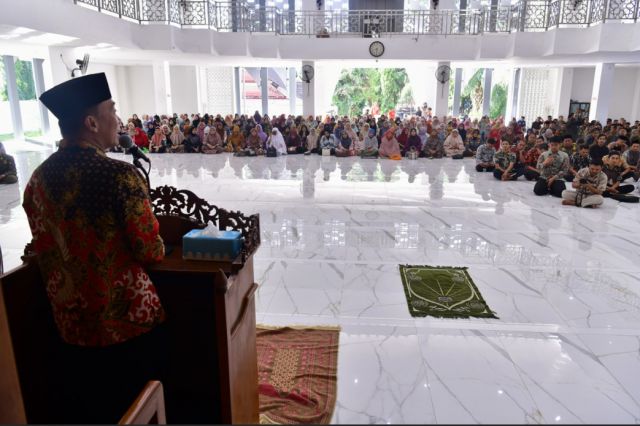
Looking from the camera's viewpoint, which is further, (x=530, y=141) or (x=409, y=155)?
(x=409, y=155)

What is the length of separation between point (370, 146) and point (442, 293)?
26.0 ft

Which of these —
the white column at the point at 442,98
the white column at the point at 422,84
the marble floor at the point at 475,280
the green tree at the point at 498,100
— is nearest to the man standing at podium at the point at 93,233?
the marble floor at the point at 475,280

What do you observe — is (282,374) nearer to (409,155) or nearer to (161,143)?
(409,155)

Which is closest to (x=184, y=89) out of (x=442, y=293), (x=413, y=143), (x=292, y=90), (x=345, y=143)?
(x=292, y=90)

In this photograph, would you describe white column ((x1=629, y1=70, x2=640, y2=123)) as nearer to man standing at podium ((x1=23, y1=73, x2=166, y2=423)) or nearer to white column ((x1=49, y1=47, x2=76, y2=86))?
white column ((x1=49, y1=47, x2=76, y2=86))

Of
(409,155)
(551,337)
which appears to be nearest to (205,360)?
(551,337)

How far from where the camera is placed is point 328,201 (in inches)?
252

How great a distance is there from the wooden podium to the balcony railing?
9788 mm

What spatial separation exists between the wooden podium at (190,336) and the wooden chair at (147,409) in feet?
1.21

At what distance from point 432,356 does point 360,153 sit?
340 inches

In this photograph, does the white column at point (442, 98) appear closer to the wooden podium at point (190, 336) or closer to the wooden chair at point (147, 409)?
the wooden podium at point (190, 336)

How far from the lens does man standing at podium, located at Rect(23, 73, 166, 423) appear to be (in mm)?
1373

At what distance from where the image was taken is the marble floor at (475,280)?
234cm

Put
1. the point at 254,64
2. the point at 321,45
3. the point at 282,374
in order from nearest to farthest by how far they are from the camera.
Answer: the point at 282,374 → the point at 321,45 → the point at 254,64
